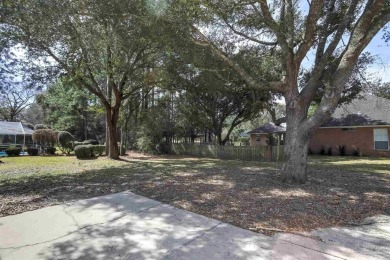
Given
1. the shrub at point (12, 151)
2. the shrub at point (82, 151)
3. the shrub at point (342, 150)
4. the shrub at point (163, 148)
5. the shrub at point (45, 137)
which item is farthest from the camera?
the shrub at point (45, 137)

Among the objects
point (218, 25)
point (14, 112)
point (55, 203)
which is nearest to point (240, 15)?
point (218, 25)

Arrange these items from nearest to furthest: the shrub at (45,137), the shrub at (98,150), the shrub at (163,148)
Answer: the shrub at (98,150) → the shrub at (163,148) → the shrub at (45,137)

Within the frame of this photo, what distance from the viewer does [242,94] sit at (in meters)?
21.5

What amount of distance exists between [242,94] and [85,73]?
36.5 feet

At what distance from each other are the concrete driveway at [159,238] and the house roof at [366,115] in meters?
17.4

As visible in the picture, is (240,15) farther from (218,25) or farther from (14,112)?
(14,112)

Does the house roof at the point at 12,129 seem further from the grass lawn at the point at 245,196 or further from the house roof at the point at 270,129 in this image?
the grass lawn at the point at 245,196

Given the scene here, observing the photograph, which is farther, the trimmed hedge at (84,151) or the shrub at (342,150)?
the shrub at (342,150)

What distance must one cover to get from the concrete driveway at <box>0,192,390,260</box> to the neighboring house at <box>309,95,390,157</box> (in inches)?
669

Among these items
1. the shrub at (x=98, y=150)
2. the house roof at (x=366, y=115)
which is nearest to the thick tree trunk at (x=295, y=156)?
the house roof at (x=366, y=115)

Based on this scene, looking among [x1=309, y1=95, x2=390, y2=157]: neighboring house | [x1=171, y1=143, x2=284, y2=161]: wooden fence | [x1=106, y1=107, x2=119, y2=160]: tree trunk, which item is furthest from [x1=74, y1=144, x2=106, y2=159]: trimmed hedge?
[x1=309, y1=95, x2=390, y2=157]: neighboring house

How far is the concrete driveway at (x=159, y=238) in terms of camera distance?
367 cm

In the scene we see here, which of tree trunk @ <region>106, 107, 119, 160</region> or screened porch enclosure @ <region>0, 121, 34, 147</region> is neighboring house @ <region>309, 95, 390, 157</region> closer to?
tree trunk @ <region>106, 107, 119, 160</region>

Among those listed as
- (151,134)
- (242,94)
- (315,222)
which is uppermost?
(242,94)
